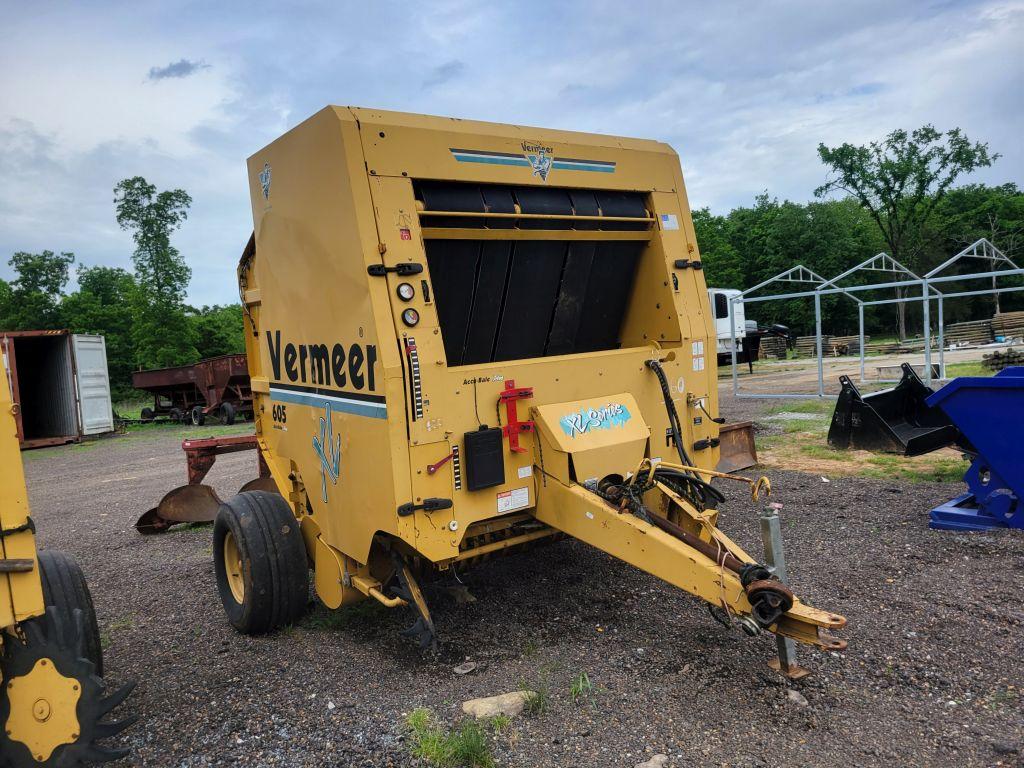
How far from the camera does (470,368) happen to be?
371 centimetres

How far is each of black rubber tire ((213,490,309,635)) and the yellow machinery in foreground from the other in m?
1.43

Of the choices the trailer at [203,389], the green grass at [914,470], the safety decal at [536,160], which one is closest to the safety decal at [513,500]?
the safety decal at [536,160]

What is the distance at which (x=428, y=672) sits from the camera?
144 inches

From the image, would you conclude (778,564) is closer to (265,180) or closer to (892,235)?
(265,180)

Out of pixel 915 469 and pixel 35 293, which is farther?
pixel 35 293

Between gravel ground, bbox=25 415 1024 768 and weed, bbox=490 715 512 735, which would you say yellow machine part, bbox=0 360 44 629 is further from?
weed, bbox=490 715 512 735

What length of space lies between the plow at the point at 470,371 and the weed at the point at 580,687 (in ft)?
2.00

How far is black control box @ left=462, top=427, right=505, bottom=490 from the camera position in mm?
3666

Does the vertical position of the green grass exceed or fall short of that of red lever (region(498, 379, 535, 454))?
it falls short

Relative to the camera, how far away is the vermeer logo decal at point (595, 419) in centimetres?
388

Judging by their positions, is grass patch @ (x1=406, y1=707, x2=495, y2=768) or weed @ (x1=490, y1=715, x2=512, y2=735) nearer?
grass patch @ (x1=406, y1=707, x2=495, y2=768)

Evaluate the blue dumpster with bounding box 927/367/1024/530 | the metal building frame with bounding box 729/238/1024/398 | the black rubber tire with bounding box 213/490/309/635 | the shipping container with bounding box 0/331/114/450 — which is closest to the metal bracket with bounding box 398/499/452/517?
the black rubber tire with bounding box 213/490/309/635

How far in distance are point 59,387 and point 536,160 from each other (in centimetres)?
1671

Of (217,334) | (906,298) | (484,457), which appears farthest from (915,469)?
(217,334)
